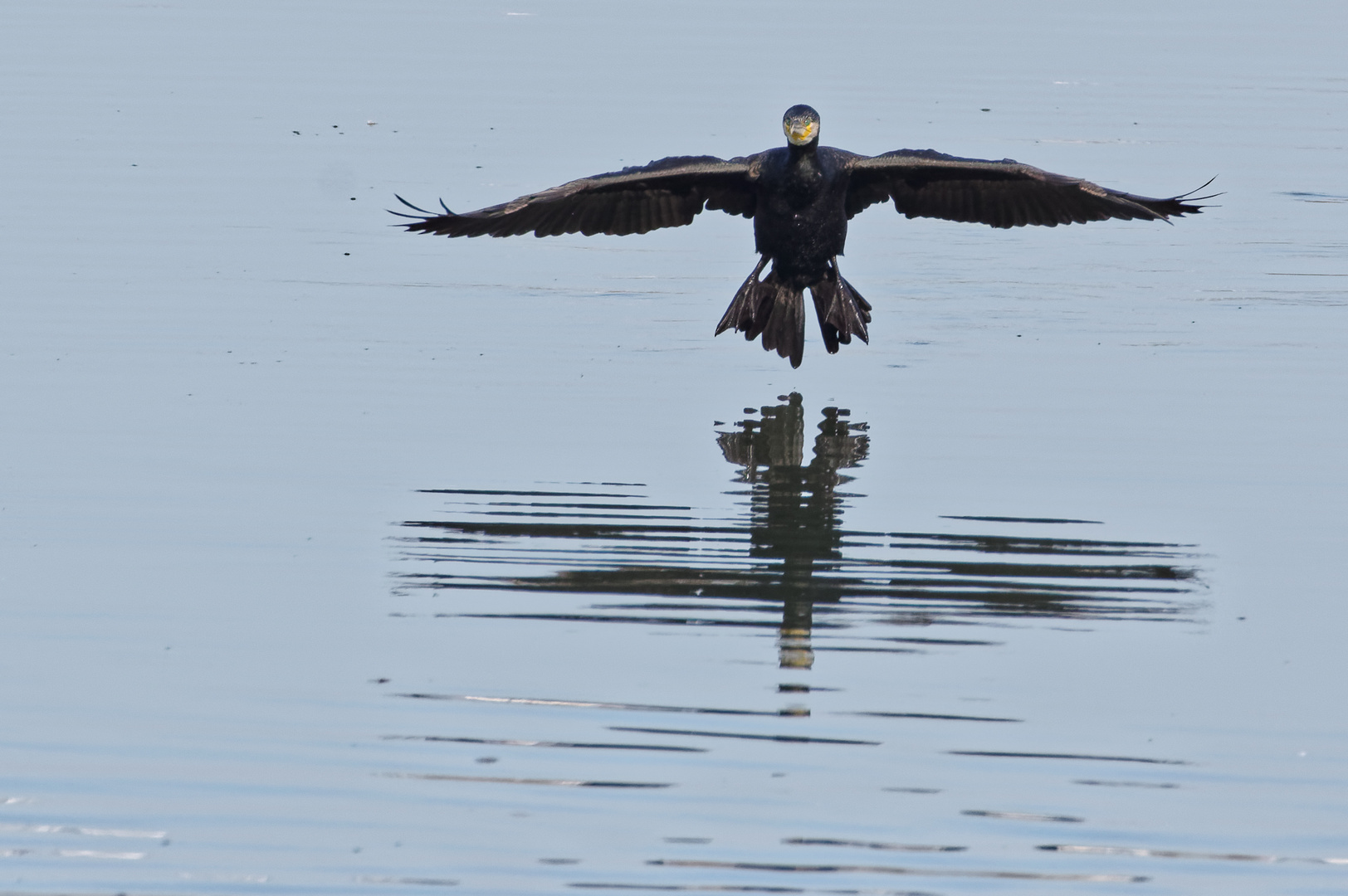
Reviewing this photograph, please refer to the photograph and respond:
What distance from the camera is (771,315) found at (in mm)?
10344

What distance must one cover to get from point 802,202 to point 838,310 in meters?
0.56

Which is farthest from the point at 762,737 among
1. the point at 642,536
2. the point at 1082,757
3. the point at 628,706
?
the point at 642,536

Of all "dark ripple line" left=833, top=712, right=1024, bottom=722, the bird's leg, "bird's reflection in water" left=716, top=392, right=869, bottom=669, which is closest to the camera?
"dark ripple line" left=833, top=712, right=1024, bottom=722

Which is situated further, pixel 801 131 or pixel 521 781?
pixel 801 131

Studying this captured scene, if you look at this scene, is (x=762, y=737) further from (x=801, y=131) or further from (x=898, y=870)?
(x=801, y=131)

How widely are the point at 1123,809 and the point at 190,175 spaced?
1049 cm

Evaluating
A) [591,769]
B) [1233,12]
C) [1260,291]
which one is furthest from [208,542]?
[1233,12]

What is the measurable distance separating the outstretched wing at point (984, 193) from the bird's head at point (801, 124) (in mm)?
349

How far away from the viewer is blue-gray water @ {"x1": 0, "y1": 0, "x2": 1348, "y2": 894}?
16.3ft

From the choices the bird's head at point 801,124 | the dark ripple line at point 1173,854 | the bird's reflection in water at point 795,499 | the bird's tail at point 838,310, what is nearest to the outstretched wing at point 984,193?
the bird's head at point 801,124

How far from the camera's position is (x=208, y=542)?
7.23 meters

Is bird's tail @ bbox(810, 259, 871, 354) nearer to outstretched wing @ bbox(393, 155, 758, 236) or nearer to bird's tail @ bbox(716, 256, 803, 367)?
bird's tail @ bbox(716, 256, 803, 367)

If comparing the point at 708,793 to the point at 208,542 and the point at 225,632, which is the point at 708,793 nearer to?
the point at 225,632

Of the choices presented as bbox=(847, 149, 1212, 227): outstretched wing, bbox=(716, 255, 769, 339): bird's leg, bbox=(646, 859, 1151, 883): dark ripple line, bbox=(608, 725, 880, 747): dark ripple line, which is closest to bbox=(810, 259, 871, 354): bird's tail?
bbox=(716, 255, 769, 339): bird's leg
